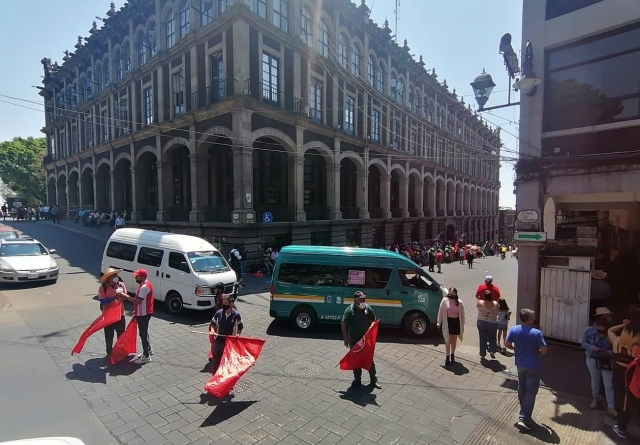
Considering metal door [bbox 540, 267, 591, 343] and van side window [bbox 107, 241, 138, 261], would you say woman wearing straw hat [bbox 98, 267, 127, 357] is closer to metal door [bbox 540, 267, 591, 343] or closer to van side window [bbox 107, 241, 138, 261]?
van side window [bbox 107, 241, 138, 261]

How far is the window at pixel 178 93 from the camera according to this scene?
71.0 ft

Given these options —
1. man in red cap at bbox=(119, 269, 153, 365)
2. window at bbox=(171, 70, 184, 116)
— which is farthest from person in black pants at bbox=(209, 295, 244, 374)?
window at bbox=(171, 70, 184, 116)

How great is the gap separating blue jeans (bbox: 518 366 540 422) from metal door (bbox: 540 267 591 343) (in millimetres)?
4019

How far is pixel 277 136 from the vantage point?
19359 mm

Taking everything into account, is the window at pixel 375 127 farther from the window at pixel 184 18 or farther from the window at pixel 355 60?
the window at pixel 184 18

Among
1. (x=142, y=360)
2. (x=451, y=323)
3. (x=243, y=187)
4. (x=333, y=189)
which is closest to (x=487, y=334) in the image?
(x=451, y=323)

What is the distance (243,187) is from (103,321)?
39.7 ft

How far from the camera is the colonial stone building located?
1847cm

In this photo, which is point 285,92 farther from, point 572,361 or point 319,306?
Result: point 572,361

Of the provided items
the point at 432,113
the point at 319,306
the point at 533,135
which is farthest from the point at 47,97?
the point at 533,135

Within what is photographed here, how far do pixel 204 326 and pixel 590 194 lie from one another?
32.9 ft

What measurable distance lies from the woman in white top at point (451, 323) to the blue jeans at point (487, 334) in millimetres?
586

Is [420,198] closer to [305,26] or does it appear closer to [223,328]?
[305,26]

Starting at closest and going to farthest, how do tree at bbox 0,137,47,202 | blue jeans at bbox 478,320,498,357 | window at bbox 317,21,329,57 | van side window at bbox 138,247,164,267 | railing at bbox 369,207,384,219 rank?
blue jeans at bbox 478,320,498,357
van side window at bbox 138,247,164,267
window at bbox 317,21,329,57
railing at bbox 369,207,384,219
tree at bbox 0,137,47,202
